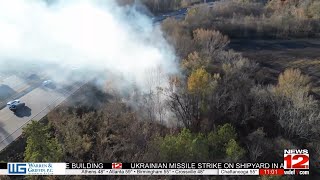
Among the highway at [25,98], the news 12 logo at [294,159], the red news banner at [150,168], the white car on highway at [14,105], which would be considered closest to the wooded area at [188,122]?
the red news banner at [150,168]

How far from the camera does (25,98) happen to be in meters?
48.2

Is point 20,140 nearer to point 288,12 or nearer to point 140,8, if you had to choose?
point 140,8

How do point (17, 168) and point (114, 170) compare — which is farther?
point (17, 168)

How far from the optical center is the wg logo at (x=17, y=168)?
2867 centimetres

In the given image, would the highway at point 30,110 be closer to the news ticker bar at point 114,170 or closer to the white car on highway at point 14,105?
the white car on highway at point 14,105

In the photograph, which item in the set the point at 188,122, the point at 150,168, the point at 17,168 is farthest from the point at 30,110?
the point at 150,168

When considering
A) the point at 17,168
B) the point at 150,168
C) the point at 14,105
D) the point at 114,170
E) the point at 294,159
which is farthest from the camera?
the point at 14,105

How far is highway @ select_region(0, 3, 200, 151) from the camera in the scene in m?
39.9

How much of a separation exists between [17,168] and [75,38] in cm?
3834

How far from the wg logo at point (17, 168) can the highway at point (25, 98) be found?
24.2 ft

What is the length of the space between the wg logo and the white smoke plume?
27.3m

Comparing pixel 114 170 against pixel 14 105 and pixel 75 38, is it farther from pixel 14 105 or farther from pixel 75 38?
pixel 75 38

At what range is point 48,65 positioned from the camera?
198 ft

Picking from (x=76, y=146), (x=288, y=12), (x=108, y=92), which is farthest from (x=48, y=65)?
(x=288, y=12)
